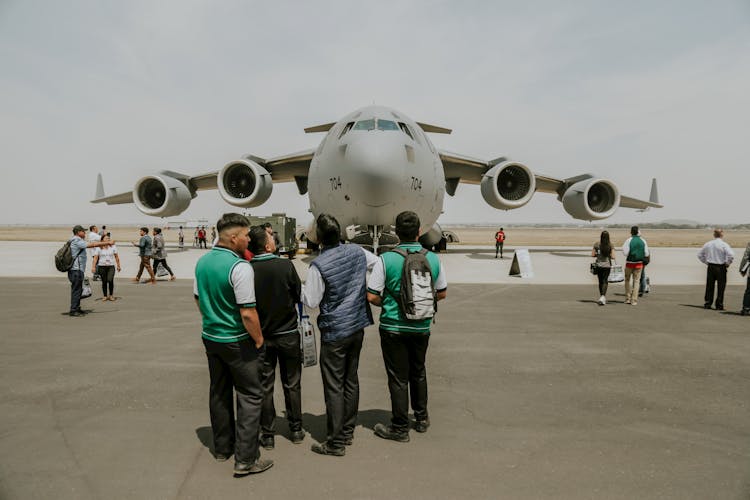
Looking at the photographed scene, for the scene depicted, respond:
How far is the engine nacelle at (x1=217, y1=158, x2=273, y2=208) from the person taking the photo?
17.1 metres

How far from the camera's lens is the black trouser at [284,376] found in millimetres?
3480

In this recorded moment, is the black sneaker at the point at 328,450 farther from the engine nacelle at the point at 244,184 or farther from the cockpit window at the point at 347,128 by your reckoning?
the engine nacelle at the point at 244,184

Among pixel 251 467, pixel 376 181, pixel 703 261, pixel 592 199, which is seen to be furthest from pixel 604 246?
pixel 592 199

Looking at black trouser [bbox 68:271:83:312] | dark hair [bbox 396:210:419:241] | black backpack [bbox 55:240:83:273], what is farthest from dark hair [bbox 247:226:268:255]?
black trouser [bbox 68:271:83:312]

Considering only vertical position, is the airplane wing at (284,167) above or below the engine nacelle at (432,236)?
above

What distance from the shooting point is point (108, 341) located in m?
6.41

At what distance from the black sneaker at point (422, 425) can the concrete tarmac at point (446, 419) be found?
0.05 meters

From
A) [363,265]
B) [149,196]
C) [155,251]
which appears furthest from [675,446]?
[149,196]

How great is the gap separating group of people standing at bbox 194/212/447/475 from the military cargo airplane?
6794 mm

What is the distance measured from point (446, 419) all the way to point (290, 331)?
1.48 m

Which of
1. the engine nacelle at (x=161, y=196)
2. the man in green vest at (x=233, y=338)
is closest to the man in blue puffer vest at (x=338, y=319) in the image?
the man in green vest at (x=233, y=338)

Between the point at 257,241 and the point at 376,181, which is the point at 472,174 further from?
the point at 257,241

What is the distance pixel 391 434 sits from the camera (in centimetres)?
355

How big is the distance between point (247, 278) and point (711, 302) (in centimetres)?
949
